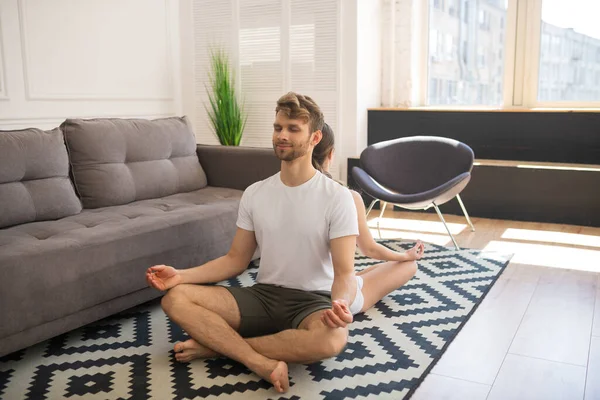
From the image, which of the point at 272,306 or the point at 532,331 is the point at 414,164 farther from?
the point at 272,306

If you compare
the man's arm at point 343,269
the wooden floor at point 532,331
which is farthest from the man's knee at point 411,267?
the man's arm at point 343,269

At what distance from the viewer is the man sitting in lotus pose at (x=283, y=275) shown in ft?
7.52

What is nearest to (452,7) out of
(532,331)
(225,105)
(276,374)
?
(225,105)

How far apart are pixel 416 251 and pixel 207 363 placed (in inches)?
43.8

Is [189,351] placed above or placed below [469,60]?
below

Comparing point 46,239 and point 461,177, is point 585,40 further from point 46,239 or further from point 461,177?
point 46,239

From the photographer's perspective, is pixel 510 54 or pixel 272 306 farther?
pixel 510 54

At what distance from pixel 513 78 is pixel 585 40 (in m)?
0.63

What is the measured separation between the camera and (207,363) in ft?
8.11

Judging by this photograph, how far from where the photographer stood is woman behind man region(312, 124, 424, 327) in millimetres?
2611

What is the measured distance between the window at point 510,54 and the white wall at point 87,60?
2.23 m

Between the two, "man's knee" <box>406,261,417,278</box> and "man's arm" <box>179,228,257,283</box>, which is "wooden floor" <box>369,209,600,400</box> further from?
"man's arm" <box>179,228,257,283</box>

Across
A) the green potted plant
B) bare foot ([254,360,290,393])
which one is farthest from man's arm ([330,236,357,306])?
the green potted plant

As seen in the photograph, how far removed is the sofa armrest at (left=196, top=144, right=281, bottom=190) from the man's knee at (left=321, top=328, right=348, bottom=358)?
190 cm
